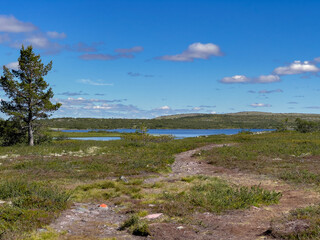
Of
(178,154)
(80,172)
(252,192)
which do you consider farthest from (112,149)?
(252,192)

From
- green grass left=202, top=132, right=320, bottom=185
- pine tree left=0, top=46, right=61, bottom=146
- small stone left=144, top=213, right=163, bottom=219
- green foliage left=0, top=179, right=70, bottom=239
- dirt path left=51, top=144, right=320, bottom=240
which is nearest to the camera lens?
dirt path left=51, top=144, right=320, bottom=240

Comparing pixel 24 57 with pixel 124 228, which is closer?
pixel 124 228

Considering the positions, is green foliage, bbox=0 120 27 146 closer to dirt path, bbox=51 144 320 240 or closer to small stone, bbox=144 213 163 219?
dirt path, bbox=51 144 320 240

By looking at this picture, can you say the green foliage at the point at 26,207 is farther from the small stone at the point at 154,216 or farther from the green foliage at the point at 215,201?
the green foliage at the point at 215,201

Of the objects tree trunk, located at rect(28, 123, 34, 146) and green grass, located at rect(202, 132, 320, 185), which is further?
Answer: tree trunk, located at rect(28, 123, 34, 146)

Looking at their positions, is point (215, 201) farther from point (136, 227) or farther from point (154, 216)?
point (136, 227)

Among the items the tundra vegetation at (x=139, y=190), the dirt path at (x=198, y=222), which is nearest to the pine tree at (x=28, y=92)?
the tundra vegetation at (x=139, y=190)

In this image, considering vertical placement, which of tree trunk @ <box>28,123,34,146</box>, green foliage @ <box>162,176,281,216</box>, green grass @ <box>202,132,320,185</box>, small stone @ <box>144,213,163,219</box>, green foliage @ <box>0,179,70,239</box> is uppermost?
tree trunk @ <box>28,123,34,146</box>

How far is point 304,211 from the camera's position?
35.9 ft

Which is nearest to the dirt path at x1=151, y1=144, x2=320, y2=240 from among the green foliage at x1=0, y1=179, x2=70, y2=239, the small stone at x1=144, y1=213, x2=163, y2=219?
the small stone at x1=144, y1=213, x2=163, y2=219

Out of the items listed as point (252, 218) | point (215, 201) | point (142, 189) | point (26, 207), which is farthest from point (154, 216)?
point (142, 189)

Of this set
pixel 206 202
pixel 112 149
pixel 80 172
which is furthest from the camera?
pixel 112 149

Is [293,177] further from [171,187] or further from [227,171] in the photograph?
[171,187]

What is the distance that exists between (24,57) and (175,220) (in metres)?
41.5
